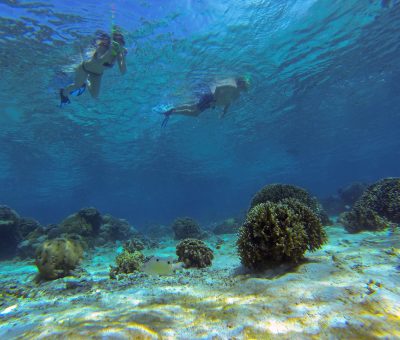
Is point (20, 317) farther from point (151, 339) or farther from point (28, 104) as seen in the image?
point (28, 104)

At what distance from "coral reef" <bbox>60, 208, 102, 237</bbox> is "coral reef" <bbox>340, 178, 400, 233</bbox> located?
12489mm

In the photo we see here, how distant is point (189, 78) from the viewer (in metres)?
19.0

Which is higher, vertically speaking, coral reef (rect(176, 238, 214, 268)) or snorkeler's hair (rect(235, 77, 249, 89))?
snorkeler's hair (rect(235, 77, 249, 89))

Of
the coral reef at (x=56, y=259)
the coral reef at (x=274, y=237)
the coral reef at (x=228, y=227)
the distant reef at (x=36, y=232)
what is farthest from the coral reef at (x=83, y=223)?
the coral reef at (x=274, y=237)

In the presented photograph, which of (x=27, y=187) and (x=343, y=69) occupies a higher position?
(x=343, y=69)

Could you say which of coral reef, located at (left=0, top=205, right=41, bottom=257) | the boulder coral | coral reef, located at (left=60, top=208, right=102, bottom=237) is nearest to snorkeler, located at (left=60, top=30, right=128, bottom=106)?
coral reef, located at (left=60, top=208, right=102, bottom=237)

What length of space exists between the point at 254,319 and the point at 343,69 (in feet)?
84.2

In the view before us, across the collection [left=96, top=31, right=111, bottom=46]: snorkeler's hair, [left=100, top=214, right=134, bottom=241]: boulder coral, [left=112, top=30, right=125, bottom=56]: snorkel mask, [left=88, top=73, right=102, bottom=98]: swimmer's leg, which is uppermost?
[left=96, top=31, right=111, bottom=46]: snorkeler's hair

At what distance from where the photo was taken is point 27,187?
52562 millimetres

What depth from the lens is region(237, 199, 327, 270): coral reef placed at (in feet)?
14.9

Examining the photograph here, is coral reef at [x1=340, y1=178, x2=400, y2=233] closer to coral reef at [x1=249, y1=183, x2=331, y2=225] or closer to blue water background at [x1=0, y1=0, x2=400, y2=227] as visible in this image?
coral reef at [x1=249, y1=183, x2=331, y2=225]

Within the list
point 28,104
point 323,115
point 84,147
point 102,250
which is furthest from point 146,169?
point 102,250

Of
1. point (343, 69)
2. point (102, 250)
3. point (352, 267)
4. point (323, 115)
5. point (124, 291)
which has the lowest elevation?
point (102, 250)

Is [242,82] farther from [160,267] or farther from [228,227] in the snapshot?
[160,267]
